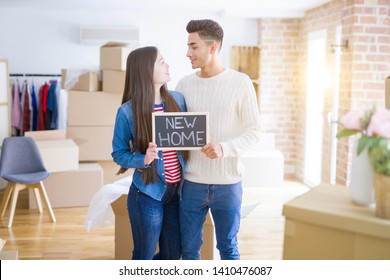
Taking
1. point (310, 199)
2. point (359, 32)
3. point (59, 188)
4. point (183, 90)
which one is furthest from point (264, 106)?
point (310, 199)

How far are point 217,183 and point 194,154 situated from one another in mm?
164

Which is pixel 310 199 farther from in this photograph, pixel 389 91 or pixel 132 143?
pixel 132 143

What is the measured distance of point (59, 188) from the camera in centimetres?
504

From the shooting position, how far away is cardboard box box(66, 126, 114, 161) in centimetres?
520

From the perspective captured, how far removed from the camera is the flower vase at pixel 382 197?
132cm

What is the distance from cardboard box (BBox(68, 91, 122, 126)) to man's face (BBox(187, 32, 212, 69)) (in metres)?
3.05

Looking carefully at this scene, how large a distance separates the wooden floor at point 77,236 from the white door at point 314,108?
1351 millimetres

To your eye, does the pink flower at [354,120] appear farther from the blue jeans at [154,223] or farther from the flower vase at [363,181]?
the blue jeans at [154,223]

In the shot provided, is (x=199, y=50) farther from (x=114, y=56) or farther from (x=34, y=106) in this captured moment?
(x=34, y=106)

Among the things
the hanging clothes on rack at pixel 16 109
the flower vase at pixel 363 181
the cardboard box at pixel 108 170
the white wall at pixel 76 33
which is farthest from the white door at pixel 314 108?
the flower vase at pixel 363 181

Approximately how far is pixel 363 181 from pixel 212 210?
92 cm

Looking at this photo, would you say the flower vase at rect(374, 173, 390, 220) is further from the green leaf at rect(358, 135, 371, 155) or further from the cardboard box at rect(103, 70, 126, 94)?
the cardboard box at rect(103, 70, 126, 94)

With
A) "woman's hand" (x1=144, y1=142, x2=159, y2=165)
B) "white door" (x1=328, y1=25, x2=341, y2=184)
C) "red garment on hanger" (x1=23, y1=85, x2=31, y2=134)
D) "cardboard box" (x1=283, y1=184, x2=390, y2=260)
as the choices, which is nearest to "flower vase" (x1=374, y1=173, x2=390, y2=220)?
"cardboard box" (x1=283, y1=184, x2=390, y2=260)

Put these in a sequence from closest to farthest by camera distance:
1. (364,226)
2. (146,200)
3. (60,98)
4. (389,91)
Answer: (364,226) < (389,91) < (146,200) < (60,98)
